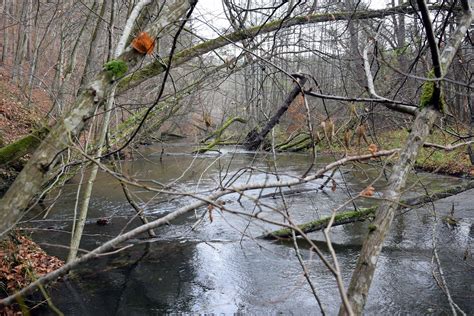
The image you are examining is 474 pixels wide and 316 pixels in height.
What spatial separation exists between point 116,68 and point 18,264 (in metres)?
3.71

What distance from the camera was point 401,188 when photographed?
2287 mm

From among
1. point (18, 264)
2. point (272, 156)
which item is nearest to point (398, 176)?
point (272, 156)

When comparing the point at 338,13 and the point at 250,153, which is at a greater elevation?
the point at 338,13

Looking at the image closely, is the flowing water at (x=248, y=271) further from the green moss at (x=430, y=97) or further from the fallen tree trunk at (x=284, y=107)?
the green moss at (x=430, y=97)

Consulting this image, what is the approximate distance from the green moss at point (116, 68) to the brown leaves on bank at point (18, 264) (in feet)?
10.5

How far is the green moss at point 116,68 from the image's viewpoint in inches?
137

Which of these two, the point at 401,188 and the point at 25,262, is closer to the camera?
the point at 401,188

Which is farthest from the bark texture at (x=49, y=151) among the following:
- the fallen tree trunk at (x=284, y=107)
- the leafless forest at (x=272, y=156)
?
the fallen tree trunk at (x=284, y=107)

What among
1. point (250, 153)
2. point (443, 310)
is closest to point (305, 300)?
point (443, 310)

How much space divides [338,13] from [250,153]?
41.5ft

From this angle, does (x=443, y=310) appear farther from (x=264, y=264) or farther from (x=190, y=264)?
(x=190, y=264)

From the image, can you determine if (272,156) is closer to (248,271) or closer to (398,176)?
(248,271)

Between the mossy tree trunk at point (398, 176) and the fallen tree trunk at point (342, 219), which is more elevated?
the mossy tree trunk at point (398, 176)

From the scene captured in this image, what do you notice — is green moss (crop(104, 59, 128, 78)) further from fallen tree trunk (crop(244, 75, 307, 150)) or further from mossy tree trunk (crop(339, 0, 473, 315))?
mossy tree trunk (crop(339, 0, 473, 315))
